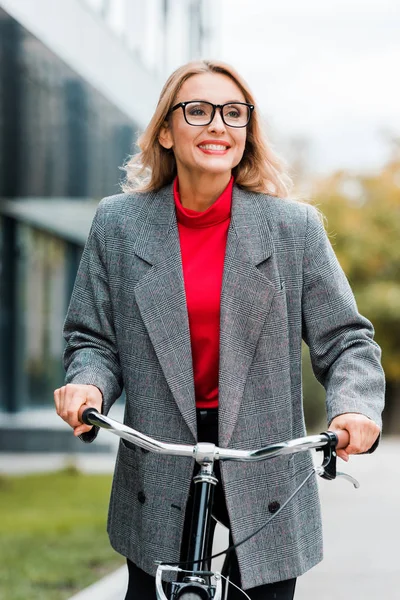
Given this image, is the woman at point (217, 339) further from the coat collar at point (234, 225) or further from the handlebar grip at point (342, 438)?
the handlebar grip at point (342, 438)

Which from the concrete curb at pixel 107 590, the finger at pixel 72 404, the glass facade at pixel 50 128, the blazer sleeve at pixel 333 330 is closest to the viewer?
the finger at pixel 72 404

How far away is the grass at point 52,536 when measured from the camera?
6.76m

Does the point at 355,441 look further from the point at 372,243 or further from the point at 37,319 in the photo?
the point at 372,243

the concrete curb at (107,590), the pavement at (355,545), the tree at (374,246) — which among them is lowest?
the tree at (374,246)

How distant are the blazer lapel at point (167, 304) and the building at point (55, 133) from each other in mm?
5202

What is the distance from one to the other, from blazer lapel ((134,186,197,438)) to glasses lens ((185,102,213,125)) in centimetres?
→ 27

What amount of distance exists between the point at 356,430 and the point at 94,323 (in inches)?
32.4

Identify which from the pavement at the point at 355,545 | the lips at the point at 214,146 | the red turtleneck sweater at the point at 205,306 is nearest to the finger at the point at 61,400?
the red turtleneck sweater at the point at 205,306

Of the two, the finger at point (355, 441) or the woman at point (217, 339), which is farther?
the woman at point (217, 339)

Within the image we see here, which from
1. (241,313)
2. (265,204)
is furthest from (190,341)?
(265,204)

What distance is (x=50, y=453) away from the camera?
723 inches

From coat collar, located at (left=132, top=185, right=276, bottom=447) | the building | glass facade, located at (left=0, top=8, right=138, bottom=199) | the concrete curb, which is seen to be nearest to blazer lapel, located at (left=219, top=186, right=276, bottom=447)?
coat collar, located at (left=132, top=185, right=276, bottom=447)

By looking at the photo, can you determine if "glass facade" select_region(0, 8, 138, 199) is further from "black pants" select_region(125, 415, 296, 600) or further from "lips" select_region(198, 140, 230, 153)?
"black pants" select_region(125, 415, 296, 600)

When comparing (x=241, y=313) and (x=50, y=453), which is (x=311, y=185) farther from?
(x=241, y=313)
